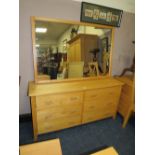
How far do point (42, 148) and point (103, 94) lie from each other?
1380 mm

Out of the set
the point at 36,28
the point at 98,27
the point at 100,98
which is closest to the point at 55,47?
the point at 36,28

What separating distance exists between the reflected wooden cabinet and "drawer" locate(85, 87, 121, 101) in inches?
22.5

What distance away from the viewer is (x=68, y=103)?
1837 mm

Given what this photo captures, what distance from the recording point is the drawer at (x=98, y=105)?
1994mm

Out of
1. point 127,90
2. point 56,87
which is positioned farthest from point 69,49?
point 127,90

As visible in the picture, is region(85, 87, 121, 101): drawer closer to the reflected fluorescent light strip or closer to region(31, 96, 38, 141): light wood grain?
region(31, 96, 38, 141): light wood grain

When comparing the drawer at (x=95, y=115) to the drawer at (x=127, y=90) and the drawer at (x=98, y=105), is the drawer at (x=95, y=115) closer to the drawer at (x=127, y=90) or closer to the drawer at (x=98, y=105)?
the drawer at (x=98, y=105)

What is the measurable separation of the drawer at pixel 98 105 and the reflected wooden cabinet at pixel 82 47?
71cm

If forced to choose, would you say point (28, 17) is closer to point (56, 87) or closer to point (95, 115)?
point (56, 87)

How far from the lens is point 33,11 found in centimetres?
180

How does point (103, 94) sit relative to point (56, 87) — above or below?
below

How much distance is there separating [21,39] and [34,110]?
1.01 meters

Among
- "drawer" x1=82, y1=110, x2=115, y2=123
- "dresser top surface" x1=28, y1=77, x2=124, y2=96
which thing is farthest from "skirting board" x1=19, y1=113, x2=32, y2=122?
"drawer" x1=82, y1=110, x2=115, y2=123
